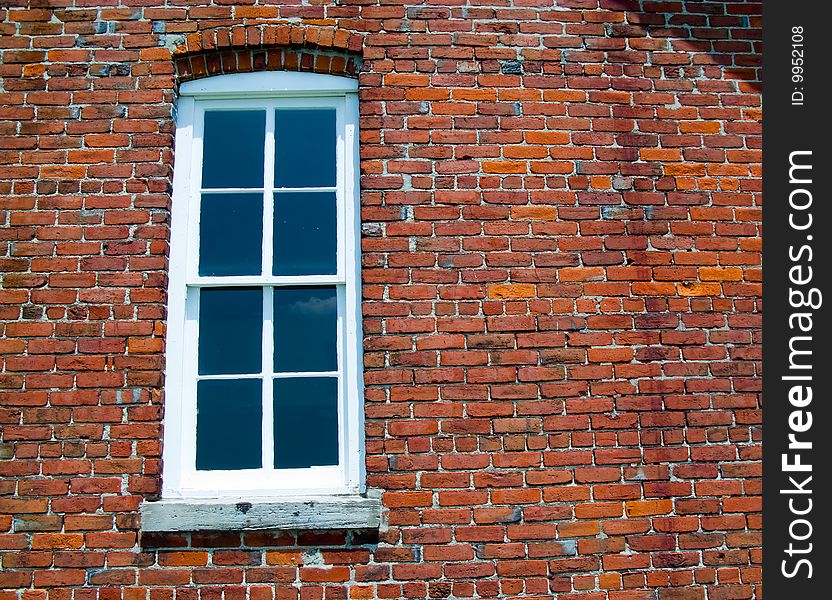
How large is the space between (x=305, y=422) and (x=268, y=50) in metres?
2.15

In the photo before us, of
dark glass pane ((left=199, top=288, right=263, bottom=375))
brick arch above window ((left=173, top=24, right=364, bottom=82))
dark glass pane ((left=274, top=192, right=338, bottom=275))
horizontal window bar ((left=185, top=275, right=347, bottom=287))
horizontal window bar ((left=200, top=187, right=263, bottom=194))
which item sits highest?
brick arch above window ((left=173, top=24, right=364, bottom=82))

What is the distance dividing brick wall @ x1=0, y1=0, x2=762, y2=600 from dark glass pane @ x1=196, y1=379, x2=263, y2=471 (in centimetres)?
27

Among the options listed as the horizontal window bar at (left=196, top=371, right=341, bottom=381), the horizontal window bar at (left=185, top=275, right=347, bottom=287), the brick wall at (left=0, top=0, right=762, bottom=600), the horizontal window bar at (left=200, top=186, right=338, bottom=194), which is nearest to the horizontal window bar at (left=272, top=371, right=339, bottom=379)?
the horizontal window bar at (left=196, top=371, right=341, bottom=381)

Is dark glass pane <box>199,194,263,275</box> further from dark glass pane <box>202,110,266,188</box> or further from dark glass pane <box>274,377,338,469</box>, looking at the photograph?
dark glass pane <box>274,377,338,469</box>

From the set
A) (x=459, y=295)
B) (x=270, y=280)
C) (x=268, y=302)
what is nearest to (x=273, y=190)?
(x=270, y=280)

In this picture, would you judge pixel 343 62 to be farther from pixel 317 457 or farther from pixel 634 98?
pixel 317 457

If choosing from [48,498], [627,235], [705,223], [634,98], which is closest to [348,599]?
[48,498]

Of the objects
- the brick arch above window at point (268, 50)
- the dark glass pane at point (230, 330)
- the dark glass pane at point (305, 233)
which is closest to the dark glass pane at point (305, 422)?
the dark glass pane at point (230, 330)

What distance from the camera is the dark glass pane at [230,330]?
3.65 m

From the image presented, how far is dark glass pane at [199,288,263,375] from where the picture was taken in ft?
12.0

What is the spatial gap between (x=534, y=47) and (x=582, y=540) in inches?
110

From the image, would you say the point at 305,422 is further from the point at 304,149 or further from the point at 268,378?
the point at 304,149

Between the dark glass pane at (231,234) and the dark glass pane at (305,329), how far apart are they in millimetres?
261

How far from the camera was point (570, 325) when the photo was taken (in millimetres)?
3578
